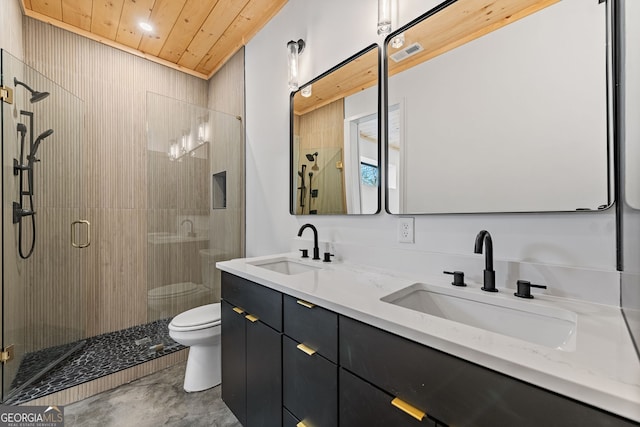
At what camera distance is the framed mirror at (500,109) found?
0.87 metres

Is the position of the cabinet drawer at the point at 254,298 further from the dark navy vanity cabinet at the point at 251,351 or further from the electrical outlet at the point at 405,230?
the electrical outlet at the point at 405,230

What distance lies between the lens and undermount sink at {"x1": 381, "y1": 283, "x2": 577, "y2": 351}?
0.76m

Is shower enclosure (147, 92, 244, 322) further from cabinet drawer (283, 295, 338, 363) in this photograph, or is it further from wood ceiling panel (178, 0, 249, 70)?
cabinet drawer (283, 295, 338, 363)

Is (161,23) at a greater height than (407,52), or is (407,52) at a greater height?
(161,23)

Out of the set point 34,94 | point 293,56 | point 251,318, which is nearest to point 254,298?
point 251,318

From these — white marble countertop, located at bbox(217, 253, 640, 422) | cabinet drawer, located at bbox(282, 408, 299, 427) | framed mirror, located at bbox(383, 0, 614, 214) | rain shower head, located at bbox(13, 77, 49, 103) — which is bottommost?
cabinet drawer, located at bbox(282, 408, 299, 427)

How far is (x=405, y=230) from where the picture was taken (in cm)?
132

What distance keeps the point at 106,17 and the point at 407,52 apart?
242 centimetres

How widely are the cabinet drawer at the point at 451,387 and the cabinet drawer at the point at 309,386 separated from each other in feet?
0.37

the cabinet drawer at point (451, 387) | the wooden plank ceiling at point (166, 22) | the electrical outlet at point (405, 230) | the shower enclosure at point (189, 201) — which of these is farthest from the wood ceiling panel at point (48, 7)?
the cabinet drawer at point (451, 387)

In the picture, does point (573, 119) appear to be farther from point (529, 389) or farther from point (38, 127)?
point (38, 127)

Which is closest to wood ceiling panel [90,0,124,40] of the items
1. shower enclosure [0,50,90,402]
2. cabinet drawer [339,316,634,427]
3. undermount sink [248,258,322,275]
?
shower enclosure [0,50,90,402]

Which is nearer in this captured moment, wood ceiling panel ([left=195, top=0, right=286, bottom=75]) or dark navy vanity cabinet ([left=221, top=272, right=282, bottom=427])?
dark navy vanity cabinet ([left=221, top=272, right=282, bottom=427])

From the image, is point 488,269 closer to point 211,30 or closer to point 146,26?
point 211,30
